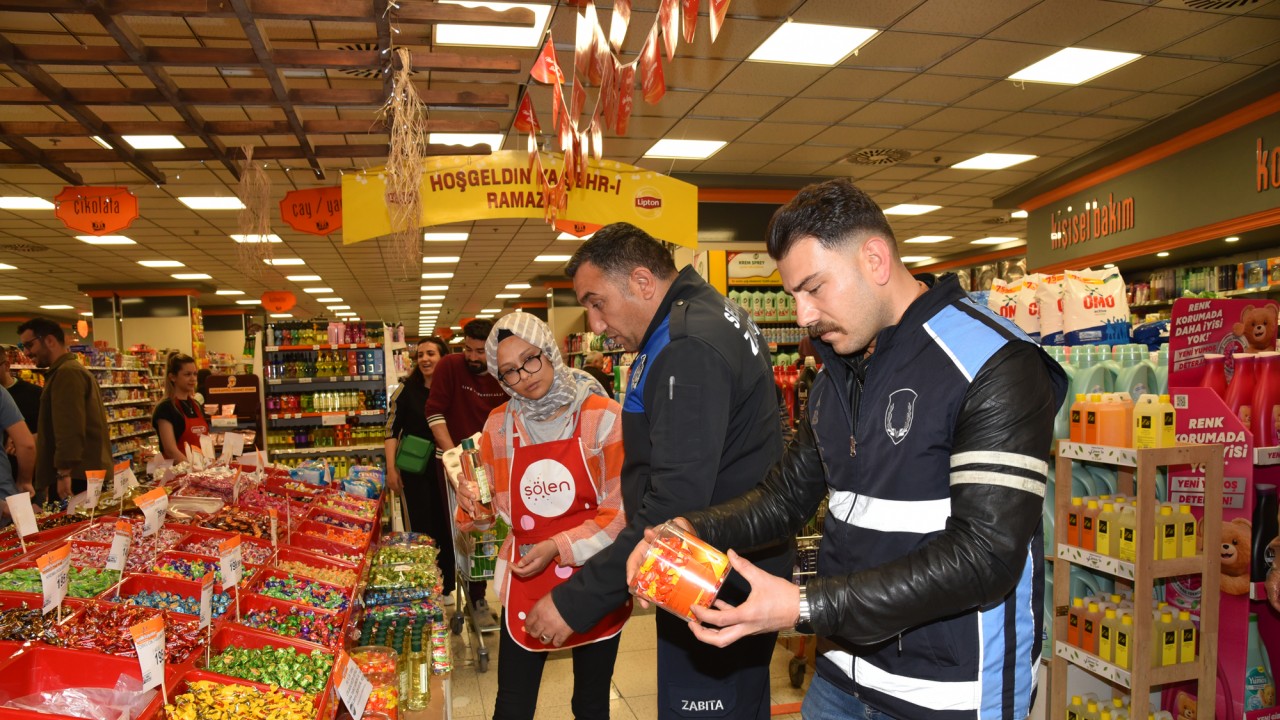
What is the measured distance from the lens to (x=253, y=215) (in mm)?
5223

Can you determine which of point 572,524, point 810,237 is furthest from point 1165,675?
point 810,237

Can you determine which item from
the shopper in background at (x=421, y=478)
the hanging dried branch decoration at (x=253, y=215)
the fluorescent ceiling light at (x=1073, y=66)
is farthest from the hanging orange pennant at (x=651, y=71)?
the fluorescent ceiling light at (x=1073, y=66)

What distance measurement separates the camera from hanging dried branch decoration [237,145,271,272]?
4961 millimetres

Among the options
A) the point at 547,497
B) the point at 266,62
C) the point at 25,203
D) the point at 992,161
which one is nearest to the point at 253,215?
the point at 266,62

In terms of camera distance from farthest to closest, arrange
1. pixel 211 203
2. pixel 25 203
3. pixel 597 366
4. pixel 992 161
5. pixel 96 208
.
Result: pixel 597 366 → pixel 211 203 → pixel 25 203 → pixel 992 161 → pixel 96 208

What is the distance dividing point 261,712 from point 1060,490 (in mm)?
2958

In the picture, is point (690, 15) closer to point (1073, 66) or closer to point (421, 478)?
point (421, 478)

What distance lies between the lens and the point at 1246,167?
7.32m

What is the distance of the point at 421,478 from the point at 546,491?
3508mm

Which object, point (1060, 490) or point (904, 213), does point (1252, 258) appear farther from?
point (1060, 490)

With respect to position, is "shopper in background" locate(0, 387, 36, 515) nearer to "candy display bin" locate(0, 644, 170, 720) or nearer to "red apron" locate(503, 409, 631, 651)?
"candy display bin" locate(0, 644, 170, 720)

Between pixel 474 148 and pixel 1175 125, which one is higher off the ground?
pixel 1175 125

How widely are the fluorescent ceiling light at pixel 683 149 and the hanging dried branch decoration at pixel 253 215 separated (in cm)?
445

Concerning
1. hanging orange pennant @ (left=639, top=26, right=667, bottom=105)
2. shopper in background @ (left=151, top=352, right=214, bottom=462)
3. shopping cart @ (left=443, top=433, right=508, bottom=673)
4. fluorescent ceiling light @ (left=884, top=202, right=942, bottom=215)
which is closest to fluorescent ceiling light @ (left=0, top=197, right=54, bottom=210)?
shopper in background @ (left=151, top=352, right=214, bottom=462)
